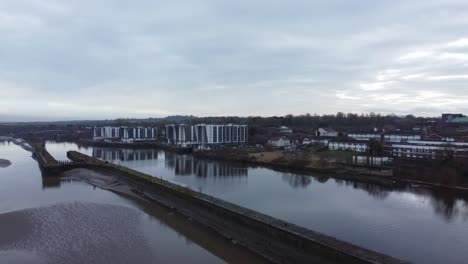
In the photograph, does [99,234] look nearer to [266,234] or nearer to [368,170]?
[266,234]

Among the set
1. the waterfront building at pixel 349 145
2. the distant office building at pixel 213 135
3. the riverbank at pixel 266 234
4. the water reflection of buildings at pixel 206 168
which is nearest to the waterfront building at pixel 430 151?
the waterfront building at pixel 349 145

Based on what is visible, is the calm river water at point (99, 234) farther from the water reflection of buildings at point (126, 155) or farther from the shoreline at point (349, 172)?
the water reflection of buildings at point (126, 155)

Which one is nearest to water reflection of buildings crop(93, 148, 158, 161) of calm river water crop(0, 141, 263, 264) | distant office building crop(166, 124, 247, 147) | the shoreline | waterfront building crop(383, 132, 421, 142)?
distant office building crop(166, 124, 247, 147)

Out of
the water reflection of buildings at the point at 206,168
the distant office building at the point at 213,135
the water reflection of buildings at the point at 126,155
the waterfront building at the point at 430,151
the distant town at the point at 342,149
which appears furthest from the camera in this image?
the distant office building at the point at 213,135

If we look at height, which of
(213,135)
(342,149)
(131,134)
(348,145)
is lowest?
(342,149)

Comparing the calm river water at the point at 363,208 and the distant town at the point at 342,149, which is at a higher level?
the distant town at the point at 342,149

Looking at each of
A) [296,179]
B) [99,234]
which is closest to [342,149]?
[296,179]
